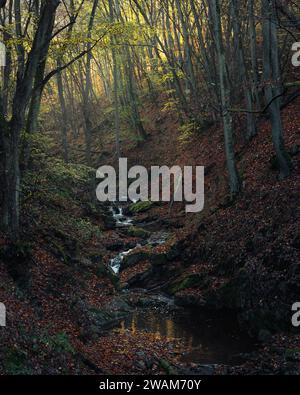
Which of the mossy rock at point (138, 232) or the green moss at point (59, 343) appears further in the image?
the mossy rock at point (138, 232)

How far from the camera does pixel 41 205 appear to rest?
13953mm

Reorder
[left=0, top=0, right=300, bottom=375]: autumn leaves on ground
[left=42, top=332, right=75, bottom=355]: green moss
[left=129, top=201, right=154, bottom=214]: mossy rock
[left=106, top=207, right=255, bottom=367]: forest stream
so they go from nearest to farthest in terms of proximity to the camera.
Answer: [left=42, top=332, right=75, bottom=355]: green moss
[left=0, top=0, right=300, bottom=375]: autumn leaves on ground
[left=106, top=207, right=255, bottom=367]: forest stream
[left=129, top=201, right=154, bottom=214]: mossy rock

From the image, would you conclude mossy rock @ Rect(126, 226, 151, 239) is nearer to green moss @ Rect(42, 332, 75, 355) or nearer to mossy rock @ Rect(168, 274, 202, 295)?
mossy rock @ Rect(168, 274, 202, 295)

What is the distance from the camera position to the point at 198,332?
1156 centimetres

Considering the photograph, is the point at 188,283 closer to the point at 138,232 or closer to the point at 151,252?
the point at 151,252

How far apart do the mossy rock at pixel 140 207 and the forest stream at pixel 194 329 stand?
842cm

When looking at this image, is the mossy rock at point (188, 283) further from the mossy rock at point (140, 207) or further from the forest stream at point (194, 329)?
the mossy rock at point (140, 207)

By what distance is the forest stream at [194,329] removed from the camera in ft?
33.0

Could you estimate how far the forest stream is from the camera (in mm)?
10062

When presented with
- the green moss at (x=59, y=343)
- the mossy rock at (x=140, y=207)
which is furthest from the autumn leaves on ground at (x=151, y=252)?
the mossy rock at (x=140, y=207)

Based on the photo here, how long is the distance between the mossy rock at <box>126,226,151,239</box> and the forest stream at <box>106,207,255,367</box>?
15.7 ft

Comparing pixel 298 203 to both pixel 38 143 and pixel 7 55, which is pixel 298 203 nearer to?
pixel 38 143

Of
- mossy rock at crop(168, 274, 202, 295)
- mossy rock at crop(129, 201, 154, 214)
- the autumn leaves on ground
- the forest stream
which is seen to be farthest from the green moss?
mossy rock at crop(129, 201, 154, 214)

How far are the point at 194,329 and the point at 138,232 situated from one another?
321 inches
